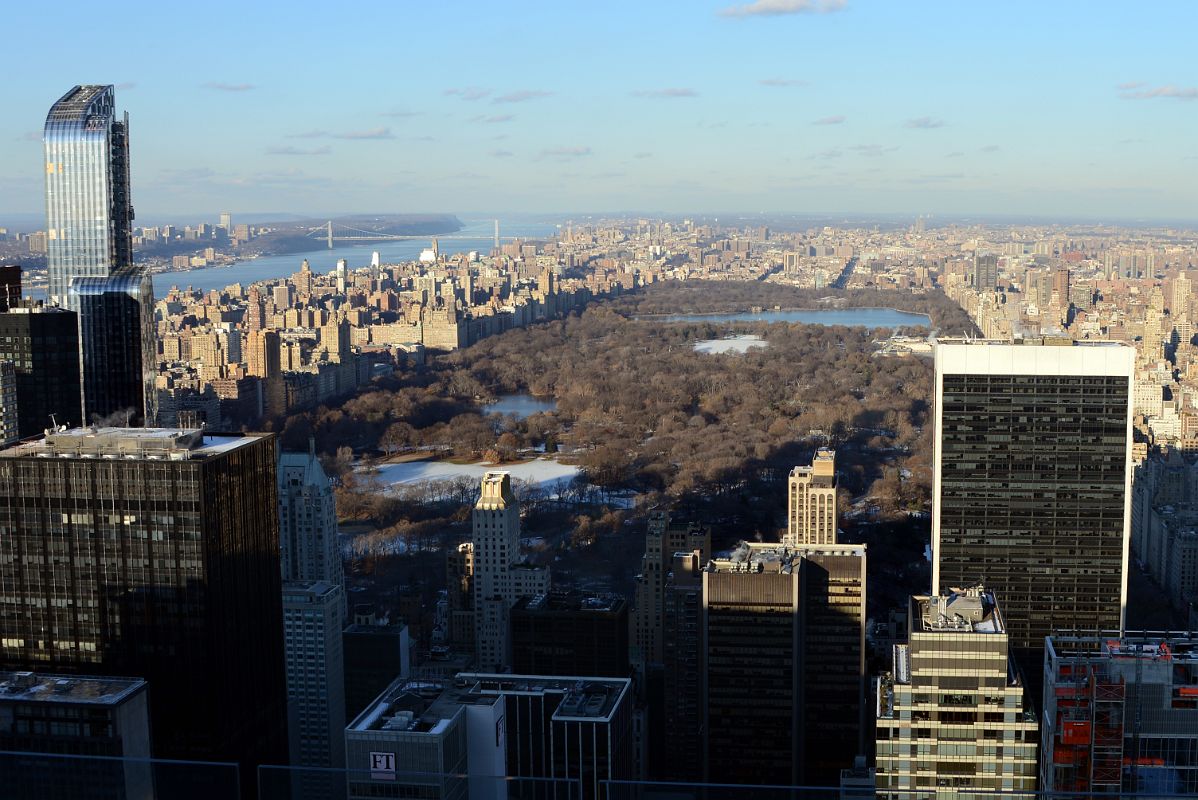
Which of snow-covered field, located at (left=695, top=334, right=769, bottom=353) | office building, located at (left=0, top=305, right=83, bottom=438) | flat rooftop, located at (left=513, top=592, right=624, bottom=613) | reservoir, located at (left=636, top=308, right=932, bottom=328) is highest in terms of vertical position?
office building, located at (left=0, top=305, right=83, bottom=438)

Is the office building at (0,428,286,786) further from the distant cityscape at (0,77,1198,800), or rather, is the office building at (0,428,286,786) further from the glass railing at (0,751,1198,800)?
the glass railing at (0,751,1198,800)

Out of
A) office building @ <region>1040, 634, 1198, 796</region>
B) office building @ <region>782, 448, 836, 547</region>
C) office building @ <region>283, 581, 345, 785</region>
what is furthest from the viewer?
office building @ <region>782, 448, 836, 547</region>

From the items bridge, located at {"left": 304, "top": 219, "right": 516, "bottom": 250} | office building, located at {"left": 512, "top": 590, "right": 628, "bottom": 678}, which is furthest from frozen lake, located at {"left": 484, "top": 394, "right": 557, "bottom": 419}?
office building, located at {"left": 512, "top": 590, "right": 628, "bottom": 678}

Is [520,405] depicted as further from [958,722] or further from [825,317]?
[958,722]

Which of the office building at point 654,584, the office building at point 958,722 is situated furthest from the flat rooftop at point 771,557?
the office building at point 958,722

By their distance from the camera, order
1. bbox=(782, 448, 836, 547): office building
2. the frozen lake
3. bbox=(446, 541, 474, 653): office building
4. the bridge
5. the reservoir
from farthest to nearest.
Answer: the bridge < the reservoir < the frozen lake < bbox=(782, 448, 836, 547): office building < bbox=(446, 541, 474, 653): office building

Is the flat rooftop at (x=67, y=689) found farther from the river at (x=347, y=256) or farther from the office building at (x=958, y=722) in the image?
the river at (x=347, y=256)

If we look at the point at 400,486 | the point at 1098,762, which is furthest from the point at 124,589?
the point at 400,486
